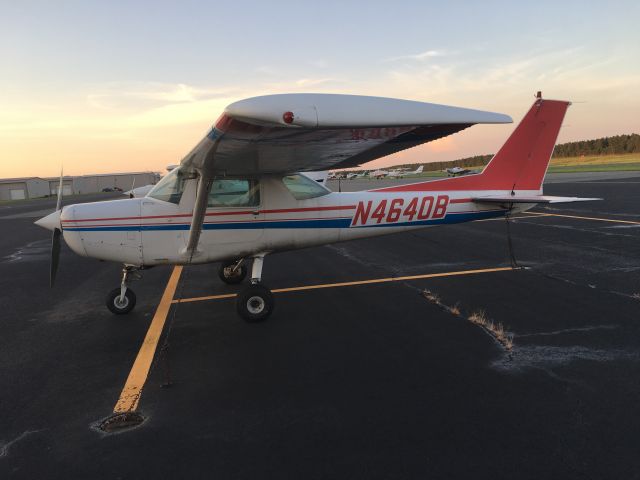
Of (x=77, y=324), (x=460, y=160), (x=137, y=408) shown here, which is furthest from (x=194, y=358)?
(x=460, y=160)

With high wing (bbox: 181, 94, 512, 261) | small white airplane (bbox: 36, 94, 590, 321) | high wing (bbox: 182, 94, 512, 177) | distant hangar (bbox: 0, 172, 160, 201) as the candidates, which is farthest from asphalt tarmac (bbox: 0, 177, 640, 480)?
distant hangar (bbox: 0, 172, 160, 201)

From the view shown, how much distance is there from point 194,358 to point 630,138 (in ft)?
393

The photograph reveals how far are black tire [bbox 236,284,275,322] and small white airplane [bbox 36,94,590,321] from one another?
0.04 ft

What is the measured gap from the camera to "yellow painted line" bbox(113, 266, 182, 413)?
11.8 feet

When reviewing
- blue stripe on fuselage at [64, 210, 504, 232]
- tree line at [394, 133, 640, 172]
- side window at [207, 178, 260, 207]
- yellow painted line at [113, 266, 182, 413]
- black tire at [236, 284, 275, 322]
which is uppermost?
tree line at [394, 133, 640, 172]

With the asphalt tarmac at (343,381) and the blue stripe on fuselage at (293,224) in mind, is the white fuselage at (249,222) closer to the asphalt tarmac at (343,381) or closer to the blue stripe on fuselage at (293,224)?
the blue stripe on fuselage at (293,224)

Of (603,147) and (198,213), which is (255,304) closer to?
(198,213)

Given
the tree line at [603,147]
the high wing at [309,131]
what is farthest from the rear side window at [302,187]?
the tree line at [603,147]

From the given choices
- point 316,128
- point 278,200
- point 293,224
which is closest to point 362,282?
point 293,224

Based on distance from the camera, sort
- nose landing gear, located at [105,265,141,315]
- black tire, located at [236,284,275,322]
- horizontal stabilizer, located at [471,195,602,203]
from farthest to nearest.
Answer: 1. horizontal stabilizer, located at [471,195,602,203]
2. nose landing gear, located at [105,265,141,315]
3. black tire, located at [236,284,275,322]

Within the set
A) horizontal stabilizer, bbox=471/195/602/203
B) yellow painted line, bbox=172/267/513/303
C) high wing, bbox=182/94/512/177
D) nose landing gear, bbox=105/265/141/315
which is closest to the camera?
high wing, bbox=182/94/512/177

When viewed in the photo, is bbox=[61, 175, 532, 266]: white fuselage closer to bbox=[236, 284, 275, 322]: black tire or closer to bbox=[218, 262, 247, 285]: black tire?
bbox=[236, 284, 275, 322]: black tire

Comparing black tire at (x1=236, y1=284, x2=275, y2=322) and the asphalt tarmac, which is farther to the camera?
black tire at (x1=236, y1=284, x2=275, y2=322)

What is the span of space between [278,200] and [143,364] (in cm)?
280
